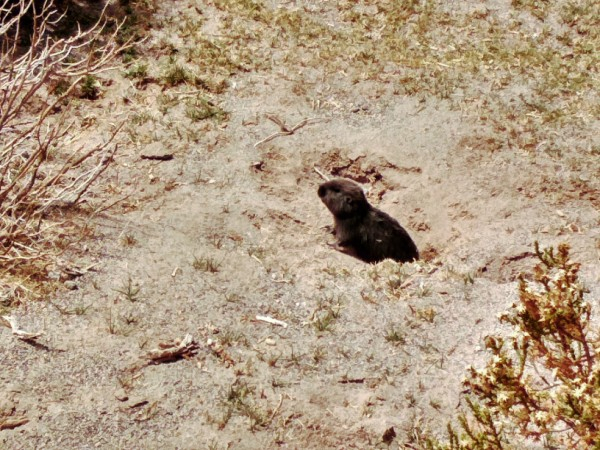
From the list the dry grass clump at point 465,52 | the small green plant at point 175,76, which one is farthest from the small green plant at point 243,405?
the small green plant at point 175,76

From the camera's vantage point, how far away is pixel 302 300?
5742mm

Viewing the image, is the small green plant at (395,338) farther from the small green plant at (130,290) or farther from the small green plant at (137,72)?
the small green plant at (137,72)

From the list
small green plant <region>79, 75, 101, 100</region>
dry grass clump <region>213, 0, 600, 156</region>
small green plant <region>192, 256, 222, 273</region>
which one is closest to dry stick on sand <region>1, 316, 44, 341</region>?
small green plant <region>192, 256, 222, 273</region>

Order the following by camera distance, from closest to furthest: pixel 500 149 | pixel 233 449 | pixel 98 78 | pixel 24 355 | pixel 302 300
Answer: pixel 233 449, pixel 24 355, pixel 302 300, pixel 500 149, pixel 98 78

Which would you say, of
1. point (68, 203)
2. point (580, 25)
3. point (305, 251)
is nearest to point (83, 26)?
point (68, 203)

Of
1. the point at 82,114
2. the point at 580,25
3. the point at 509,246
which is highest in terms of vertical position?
the point at 580,25

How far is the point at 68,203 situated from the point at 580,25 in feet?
21.0

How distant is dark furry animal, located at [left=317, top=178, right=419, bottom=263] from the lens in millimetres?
7031

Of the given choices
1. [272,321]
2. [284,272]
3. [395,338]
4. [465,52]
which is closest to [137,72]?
[284,272]

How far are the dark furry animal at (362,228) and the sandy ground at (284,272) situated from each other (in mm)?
249

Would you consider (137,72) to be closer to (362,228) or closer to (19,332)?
(362,228)

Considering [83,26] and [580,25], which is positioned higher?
[580,25]

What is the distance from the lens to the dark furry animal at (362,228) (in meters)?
7.03

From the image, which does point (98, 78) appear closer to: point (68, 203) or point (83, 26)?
point (83, 26)
